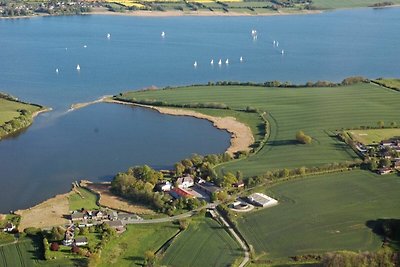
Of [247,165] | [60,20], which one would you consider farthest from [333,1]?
[247,165]

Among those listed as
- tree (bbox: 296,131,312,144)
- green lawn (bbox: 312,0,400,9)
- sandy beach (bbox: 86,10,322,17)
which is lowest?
tree (bbox: 296,131,312,144)

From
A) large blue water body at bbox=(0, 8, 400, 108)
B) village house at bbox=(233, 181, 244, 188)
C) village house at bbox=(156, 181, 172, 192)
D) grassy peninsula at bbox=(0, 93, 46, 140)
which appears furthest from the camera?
large blue water body at bbox=(0, 8, 400, 108)

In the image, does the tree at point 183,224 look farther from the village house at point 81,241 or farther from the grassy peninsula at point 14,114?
the grassy peninsula at point 14,114

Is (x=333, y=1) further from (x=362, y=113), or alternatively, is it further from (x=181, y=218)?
(x=181, y=218)

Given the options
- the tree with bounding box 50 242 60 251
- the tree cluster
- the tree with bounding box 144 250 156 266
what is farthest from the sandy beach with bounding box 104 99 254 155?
the tree with bounding box 50 242 60 251

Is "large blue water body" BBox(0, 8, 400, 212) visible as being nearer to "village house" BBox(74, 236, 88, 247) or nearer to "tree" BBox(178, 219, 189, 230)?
"village house" BBox(74, 236, 88, 247)

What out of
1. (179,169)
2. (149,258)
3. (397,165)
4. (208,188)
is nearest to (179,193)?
(208,188)

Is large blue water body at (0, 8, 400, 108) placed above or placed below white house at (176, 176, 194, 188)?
above
